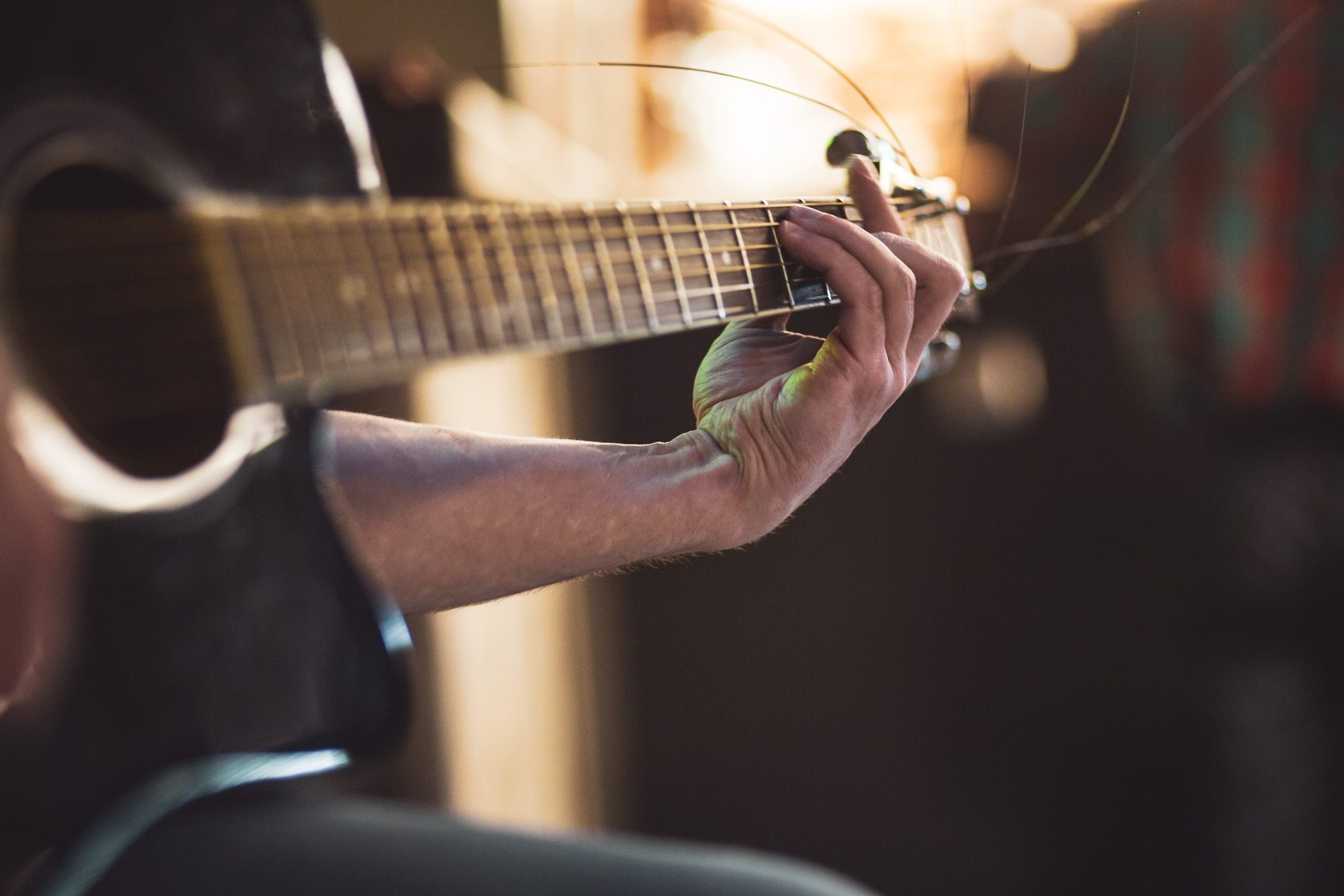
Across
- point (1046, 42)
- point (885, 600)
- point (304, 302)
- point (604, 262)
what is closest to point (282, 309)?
point (304, 302)

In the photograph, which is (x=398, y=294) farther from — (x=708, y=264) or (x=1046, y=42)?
(x=1046, y=42)

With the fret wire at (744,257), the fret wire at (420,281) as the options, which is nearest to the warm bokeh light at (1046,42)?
the fret wire at (744,257)

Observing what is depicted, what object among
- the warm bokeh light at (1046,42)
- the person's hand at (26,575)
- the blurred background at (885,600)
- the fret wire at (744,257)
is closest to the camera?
the person's hand at (26,575)

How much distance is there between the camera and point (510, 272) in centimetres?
34

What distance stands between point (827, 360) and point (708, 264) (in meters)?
0.07

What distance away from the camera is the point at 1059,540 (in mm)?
1268

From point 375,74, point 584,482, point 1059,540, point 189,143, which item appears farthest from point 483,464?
point 1059,540

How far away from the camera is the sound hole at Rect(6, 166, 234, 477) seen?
0.28m

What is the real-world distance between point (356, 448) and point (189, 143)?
0.50ft

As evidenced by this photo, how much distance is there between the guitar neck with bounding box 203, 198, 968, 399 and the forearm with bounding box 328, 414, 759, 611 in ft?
0.27

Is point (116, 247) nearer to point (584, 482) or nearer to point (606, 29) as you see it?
point (584, 482)

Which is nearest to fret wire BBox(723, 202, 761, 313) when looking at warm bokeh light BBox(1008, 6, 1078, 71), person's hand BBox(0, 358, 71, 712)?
person's hand BBox(0, 358, 71, 712)

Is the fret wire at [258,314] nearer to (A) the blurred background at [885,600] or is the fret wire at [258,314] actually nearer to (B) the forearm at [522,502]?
(B) the forearm at [522,502]

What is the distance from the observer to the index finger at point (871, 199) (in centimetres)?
39
